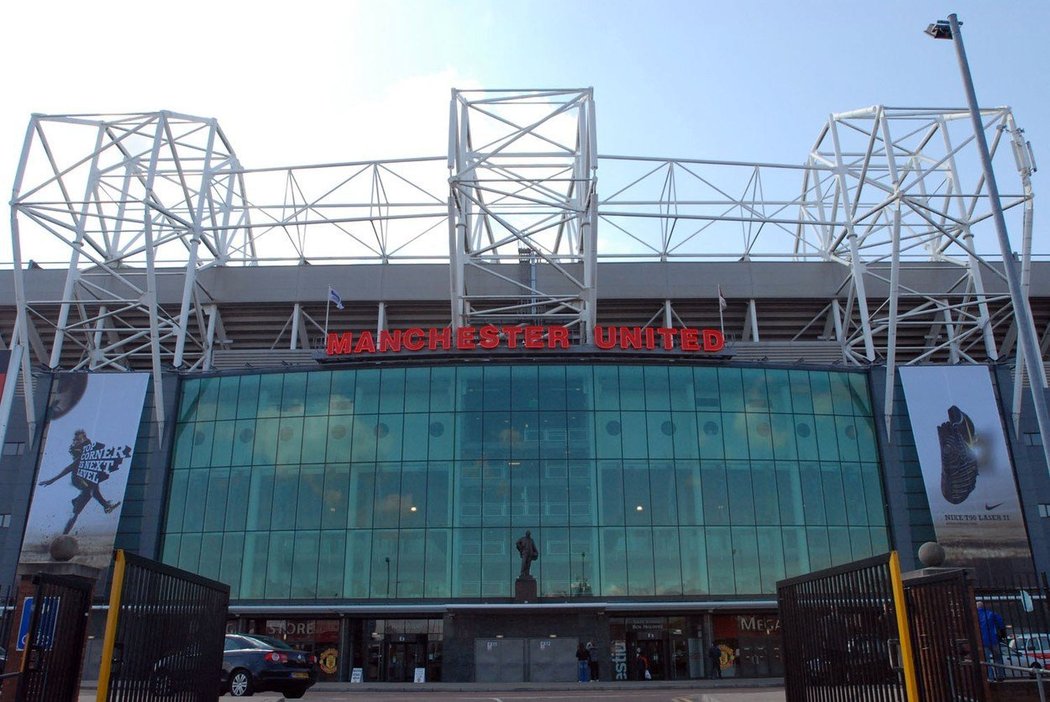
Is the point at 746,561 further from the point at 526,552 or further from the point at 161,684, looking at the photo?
the point at 161,684

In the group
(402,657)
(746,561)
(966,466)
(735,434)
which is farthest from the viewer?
(735,434)

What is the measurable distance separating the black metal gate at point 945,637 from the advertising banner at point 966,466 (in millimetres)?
31075

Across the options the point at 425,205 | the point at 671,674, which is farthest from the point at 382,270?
the point at 671,674

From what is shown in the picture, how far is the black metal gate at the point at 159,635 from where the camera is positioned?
1017 centimetres

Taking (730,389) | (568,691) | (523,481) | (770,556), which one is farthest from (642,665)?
(730,389)

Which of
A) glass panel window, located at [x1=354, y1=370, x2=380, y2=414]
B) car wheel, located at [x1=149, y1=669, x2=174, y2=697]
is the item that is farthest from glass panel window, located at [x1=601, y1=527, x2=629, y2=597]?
car wheel, located at [x1=149, y1=669, x2=174, y2=697]

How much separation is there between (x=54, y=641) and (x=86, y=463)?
34.8 meters

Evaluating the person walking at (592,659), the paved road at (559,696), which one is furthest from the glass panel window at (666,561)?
the paved road at (559,696)

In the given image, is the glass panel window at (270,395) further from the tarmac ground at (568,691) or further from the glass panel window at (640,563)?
the glass panel window at (640,563)

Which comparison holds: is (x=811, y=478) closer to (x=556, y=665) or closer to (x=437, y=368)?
(x=556, y=665)

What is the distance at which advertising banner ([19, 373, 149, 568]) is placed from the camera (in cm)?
4047

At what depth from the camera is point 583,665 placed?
3625 cm

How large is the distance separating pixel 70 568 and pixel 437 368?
28.7m

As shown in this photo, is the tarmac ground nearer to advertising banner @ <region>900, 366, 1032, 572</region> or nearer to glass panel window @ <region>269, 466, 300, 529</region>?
glass panel window @ <region>269, 466, 300, 529</region>
